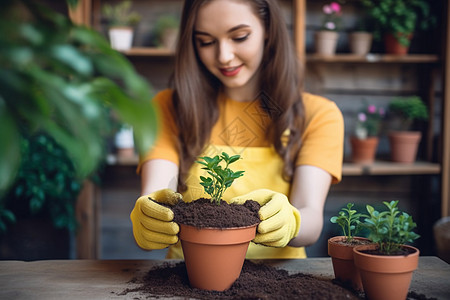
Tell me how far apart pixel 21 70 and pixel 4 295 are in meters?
0.60

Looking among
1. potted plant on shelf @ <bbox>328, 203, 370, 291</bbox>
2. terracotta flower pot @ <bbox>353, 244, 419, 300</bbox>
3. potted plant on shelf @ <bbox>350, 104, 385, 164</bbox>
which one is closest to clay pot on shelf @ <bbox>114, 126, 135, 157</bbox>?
potted plant on shelf @ <bbox>350, 104, 385, 164</bbox>

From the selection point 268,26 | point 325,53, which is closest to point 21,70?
point 268,26

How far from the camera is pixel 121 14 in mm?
2768

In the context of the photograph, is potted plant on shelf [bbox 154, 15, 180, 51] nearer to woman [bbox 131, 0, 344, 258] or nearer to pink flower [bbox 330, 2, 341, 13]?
pink flower [bbox 330, 2, 341, 13]

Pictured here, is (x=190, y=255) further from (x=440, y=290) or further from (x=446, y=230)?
(x=446, y=230)

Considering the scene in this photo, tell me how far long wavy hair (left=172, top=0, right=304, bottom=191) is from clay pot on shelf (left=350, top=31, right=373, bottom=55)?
1279mm

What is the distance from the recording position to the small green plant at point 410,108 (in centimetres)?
263

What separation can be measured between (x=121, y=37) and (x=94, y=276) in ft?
6.19

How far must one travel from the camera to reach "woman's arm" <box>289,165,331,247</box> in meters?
1.32

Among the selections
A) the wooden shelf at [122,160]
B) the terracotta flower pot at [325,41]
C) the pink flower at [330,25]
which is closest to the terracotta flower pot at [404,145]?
the terracotta flower pot at [325,41]

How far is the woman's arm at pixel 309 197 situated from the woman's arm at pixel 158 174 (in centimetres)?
41

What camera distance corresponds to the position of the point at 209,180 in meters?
0.84

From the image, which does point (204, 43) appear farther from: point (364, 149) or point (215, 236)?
point (364, 149)

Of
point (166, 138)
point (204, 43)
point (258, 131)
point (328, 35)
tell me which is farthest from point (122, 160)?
point (328, 35)
